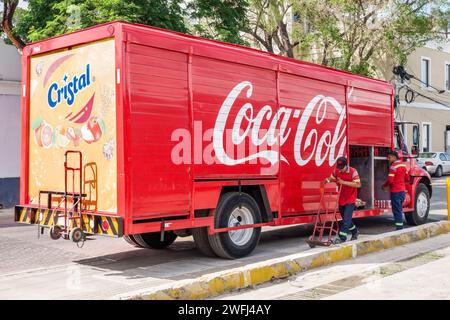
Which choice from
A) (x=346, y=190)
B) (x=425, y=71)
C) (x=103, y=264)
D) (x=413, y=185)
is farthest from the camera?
(x=425, y=71)

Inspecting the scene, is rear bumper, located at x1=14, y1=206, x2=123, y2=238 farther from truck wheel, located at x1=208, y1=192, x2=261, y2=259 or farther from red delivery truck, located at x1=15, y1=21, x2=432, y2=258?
truck wheel, located at x1=208, y1=192, x2=261, y2=259

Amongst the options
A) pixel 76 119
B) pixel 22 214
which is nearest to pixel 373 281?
pixel 76 119

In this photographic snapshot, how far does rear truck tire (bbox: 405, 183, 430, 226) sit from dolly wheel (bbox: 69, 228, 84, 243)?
7946 millimetres

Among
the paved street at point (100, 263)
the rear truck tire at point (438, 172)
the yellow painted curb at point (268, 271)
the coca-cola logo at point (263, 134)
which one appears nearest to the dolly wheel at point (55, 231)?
the paved street at point (100, 263)

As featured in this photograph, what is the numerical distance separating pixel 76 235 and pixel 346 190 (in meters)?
4.73

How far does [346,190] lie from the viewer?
970 cm

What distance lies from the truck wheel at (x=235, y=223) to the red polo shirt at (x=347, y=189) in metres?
1.67

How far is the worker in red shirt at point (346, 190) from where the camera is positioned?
945 cm

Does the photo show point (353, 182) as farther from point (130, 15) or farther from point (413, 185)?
point (130, 15)

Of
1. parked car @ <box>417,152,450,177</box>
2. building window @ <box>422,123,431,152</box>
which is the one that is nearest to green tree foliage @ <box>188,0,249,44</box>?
parked car @ <box>417,152,450,177</box>

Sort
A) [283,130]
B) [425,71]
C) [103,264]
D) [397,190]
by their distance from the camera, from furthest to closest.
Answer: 1. [425,71]
2. [397,190]
3. [283,130]
4. [103,264]

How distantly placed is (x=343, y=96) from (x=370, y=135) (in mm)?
1332

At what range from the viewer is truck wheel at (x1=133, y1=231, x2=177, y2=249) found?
9.48 metres

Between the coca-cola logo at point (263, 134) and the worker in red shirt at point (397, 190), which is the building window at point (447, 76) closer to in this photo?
the worker in red shirt at point (397, 190)
